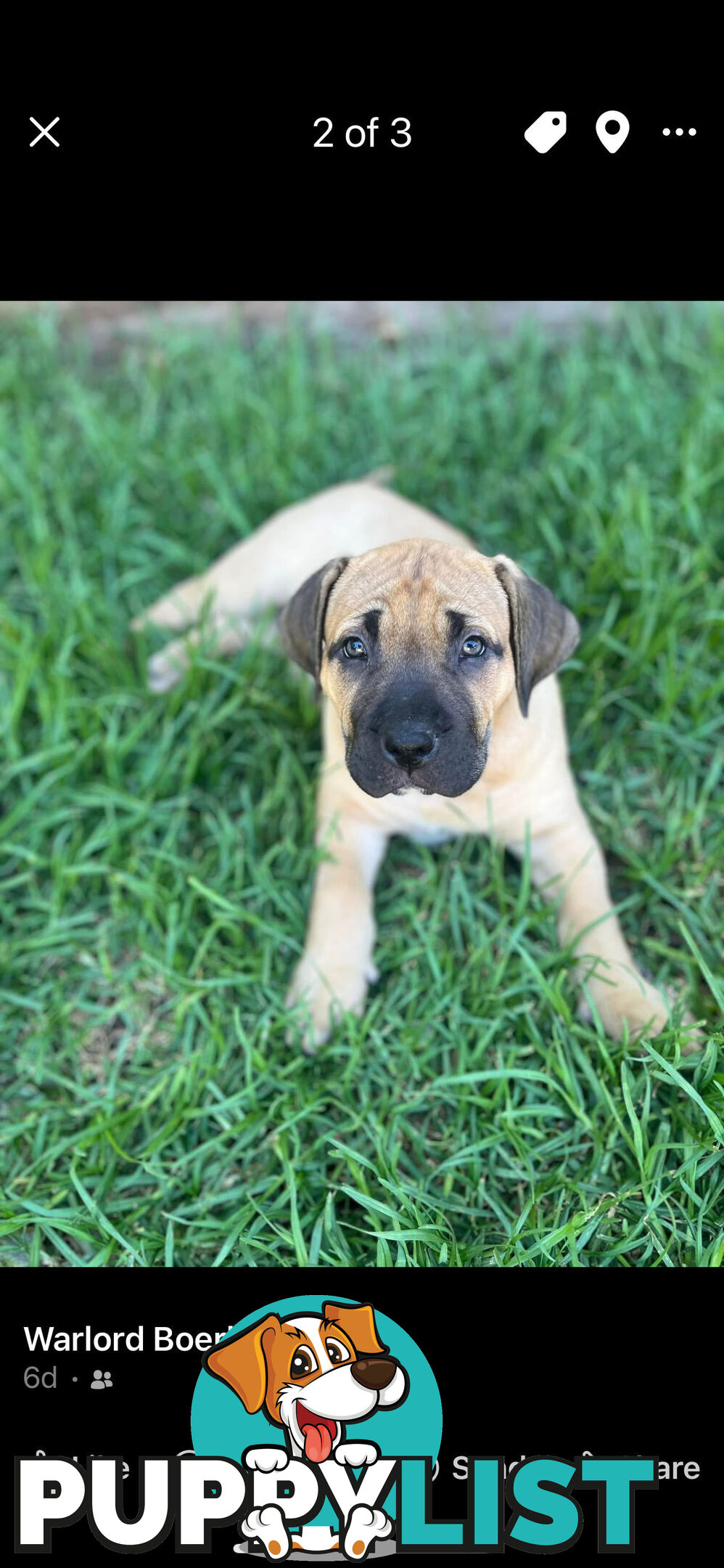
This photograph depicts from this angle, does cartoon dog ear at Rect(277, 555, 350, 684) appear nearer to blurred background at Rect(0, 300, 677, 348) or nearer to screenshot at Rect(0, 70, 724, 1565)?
screenshot at Rect(0, 70, 724, 1565)

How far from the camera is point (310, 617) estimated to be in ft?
11.2

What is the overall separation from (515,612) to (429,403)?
Answer: 110 inches

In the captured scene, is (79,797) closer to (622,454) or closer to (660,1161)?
(660,1161)

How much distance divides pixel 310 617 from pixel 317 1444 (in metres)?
2.21

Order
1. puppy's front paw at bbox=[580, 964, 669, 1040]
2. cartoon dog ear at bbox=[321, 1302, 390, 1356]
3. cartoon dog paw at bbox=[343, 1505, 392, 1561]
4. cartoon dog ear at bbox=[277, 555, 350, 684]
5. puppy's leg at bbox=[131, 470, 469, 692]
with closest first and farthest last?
cartoon dog paw at bbox=[343, 1505, 392, 1561] → cartoon dog ear at bbox=[321, 1302, 390, 1356] → cartoon dog ear at bbox=[277, 555, 350, 684] → puppy's front paw at bbox=[580, 964, 669, 1040] → puppy's leg at bbox=[131, 470, 469, 692]

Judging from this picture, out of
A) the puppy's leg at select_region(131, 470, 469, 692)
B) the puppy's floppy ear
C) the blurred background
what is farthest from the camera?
the blurred background

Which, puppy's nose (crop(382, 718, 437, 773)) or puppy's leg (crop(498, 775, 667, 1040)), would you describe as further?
puppy's leg (crop(498, 775, 667, 1040))

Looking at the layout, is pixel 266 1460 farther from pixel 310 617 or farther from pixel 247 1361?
pixel 310 617

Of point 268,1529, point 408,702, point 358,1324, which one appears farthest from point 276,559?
point 268,1529

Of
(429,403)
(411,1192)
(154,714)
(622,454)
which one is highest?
(429,403)

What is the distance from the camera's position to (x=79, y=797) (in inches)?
175

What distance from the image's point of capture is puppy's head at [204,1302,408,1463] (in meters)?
2.87
